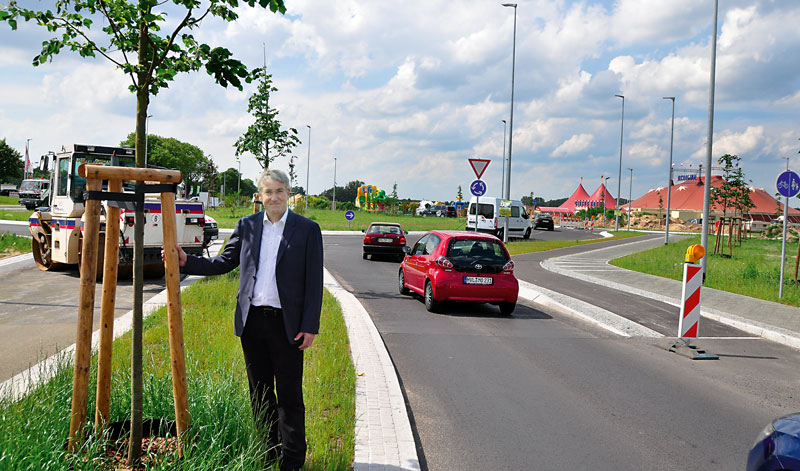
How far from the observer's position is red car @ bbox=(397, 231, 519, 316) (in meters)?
11.7

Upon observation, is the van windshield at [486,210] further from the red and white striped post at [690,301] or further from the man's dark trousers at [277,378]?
the man's dark trousers at [277,378]

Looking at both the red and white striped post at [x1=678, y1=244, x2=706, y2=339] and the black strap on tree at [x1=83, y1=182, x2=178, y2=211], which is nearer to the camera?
the black strap on tree at [x1=83, y1=182, x2=178, y2=211]

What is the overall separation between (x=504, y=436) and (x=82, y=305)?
3.29 m

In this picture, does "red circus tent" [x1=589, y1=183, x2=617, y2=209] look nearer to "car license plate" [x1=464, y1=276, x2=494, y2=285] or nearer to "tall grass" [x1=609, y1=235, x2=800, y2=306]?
"tall grass" [x1=609, y1=235, x2=800, y2=306]

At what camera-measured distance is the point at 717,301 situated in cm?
1405

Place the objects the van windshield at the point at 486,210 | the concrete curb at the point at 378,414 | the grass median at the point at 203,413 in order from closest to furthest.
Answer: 1. the grass median at the point at 203,413
2. the concrete curb at the point at 378,414
3. the van windshield at the point at 486,210

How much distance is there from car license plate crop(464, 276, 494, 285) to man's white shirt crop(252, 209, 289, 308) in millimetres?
7969

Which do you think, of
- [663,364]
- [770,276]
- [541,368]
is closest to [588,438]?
[541,368]

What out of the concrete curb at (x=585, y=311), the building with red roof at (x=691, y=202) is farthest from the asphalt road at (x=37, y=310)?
the building with red roof at (x=691, y=202)

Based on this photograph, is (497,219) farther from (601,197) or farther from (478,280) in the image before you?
(601,197)

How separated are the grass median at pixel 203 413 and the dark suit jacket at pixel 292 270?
567 millimetres

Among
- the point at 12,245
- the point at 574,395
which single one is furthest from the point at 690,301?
the point at 12,245

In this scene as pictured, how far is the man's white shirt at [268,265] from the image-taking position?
12.9ft

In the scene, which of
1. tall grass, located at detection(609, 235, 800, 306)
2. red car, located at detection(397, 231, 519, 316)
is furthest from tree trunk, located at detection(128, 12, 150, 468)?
tall grass, located at detection(609, 235, 800, 306)
